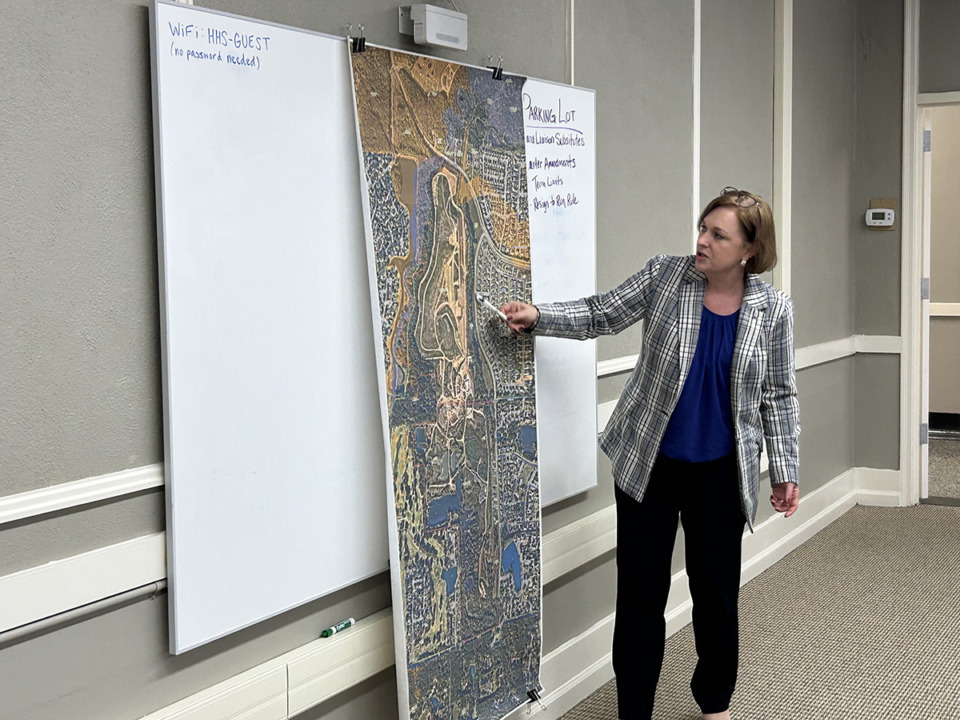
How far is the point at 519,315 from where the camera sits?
2619mm

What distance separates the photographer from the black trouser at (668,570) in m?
2.81

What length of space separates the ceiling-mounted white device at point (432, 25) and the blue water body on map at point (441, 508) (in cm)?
108

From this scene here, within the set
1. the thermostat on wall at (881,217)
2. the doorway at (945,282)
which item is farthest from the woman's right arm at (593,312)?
the doorway at (945,282)

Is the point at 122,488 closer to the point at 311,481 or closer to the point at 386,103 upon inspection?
the point at 311,481

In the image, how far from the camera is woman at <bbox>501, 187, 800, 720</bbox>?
8.94 feet

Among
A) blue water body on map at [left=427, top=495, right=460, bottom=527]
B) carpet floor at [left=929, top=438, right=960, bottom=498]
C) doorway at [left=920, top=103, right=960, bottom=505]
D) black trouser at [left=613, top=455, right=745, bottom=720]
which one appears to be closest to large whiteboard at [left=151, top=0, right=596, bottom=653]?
blue water body on map at [left=427, top=495, right=460, bottom=527]

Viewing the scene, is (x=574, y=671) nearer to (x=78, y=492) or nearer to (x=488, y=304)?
(x=488, y=304)

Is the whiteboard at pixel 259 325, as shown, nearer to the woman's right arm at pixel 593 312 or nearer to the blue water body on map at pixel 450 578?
the blue water body on map at pixel 450 578

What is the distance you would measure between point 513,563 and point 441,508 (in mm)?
377

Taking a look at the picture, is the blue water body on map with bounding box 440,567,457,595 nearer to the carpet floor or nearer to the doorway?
the carpet floor

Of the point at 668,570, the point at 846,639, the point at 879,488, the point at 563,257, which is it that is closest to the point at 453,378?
the point at 563,257

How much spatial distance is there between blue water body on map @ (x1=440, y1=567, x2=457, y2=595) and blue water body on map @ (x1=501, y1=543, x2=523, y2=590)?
0.22m

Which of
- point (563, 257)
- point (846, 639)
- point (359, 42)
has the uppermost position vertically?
point (359, 42)

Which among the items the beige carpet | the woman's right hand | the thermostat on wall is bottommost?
the beige carpet
